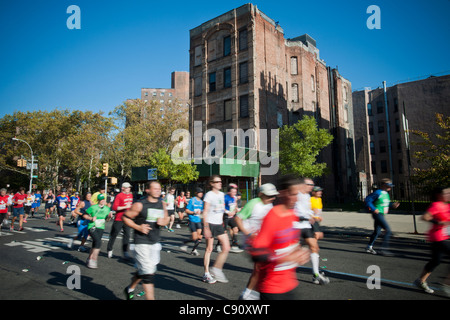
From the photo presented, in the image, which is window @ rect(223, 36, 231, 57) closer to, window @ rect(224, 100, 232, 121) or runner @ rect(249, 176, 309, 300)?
window @ rect(224, 100, 232, 121)

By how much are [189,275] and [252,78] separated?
1028 inches

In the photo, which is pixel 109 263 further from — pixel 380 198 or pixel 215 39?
pixel 215 39

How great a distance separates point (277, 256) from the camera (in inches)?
103

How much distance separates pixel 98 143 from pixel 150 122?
8373mm

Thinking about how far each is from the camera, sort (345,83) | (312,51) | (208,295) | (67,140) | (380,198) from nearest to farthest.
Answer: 1. (208,295)
2. (380,198)
3. (312,51)
4. (67,140)
5. (345,83)

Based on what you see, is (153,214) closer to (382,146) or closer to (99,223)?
(99,223)

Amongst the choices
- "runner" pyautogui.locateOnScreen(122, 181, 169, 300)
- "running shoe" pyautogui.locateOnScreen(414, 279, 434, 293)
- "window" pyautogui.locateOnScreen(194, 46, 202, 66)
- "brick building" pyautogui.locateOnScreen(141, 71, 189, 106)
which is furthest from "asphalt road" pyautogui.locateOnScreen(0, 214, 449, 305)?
"brick building" pyautogui.locateOnScreen(141, 71, 189, 106)

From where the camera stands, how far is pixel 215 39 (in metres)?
32.8

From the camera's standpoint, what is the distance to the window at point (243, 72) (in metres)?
30.1

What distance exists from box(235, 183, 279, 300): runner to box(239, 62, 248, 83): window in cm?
2707

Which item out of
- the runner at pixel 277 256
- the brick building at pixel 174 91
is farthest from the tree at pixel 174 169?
the brick building at pixel 174 91

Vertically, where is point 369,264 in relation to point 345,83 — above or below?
below

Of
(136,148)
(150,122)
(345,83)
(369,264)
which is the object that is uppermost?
(345,83)
